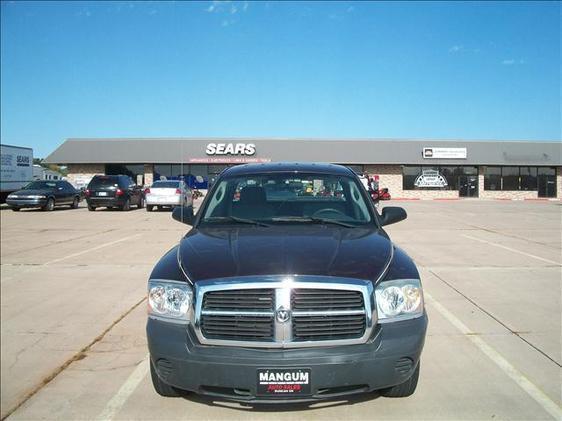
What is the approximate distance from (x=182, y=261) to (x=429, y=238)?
1062 centimetres

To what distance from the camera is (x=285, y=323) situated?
2.96 metres

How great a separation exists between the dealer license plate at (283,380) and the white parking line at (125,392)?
118cm

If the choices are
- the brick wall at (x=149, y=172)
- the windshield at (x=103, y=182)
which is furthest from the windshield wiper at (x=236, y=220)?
the brick wall at (x=149, y=172)

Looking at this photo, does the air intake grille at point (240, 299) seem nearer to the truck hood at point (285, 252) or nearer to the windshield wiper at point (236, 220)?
the truck hood at point (285, 252)

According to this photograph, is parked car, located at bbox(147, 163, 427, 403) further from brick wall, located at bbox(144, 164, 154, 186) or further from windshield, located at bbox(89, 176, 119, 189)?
brick wall, located at bbox(144, 164, 154, 186)

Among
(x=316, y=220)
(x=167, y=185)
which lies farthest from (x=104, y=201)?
(x=316, y=220)

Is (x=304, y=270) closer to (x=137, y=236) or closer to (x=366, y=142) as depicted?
(x=137, y=236)

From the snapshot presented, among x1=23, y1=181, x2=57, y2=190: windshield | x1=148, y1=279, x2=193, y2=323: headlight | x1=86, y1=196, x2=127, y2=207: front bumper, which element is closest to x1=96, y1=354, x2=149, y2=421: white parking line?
x1=148, y1=279, x2=193, y2=323: headlight

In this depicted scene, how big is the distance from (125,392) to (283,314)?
1.56 m

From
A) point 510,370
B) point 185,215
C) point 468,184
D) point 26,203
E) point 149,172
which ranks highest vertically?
point 149,172

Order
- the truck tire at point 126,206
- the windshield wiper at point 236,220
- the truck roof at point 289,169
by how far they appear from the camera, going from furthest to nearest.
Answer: the truck tire at point 126,206 → the truck roof at point 289,169 → the windshield wiper at point 236,220

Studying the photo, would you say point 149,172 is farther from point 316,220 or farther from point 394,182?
point 316,220

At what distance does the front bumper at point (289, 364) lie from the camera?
290cm

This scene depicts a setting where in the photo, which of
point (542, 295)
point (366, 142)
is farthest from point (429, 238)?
point (366, 142)
